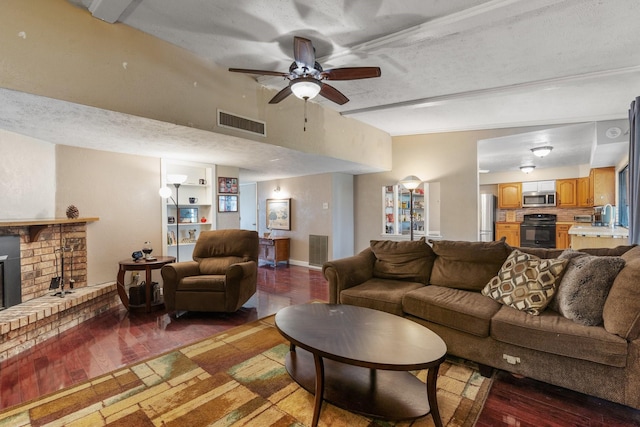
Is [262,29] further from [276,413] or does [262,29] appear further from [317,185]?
[317,185]

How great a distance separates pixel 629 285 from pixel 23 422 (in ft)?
12.1

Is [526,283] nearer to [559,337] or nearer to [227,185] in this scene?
[559,337]

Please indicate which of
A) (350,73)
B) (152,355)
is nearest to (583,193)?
(350,73)

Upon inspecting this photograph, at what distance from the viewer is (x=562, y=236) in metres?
7.15

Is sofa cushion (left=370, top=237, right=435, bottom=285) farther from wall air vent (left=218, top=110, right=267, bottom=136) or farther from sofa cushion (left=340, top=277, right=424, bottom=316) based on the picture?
wall air vent (left=218, top=110, right=267, bottom=136)

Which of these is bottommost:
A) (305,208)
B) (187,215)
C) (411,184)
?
(187,215)

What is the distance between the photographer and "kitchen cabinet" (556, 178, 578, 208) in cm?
711

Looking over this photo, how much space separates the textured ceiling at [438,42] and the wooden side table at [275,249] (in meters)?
3.56

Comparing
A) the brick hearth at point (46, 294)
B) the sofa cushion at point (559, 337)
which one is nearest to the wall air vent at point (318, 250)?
the brick hearth at point (46, 294)

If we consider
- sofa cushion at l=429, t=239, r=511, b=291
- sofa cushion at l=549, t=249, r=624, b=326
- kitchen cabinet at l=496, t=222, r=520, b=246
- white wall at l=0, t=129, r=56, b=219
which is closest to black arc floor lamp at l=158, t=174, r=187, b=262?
white wall at l=0, t=129, r=56, b=219

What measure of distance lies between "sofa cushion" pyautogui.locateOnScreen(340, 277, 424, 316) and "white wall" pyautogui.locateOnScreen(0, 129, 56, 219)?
3.47 meters

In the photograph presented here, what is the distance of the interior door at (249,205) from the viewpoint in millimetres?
7883

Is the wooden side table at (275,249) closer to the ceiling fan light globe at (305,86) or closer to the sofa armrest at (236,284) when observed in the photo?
the sofa armrest at (236,284)

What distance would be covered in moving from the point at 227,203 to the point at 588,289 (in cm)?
475
